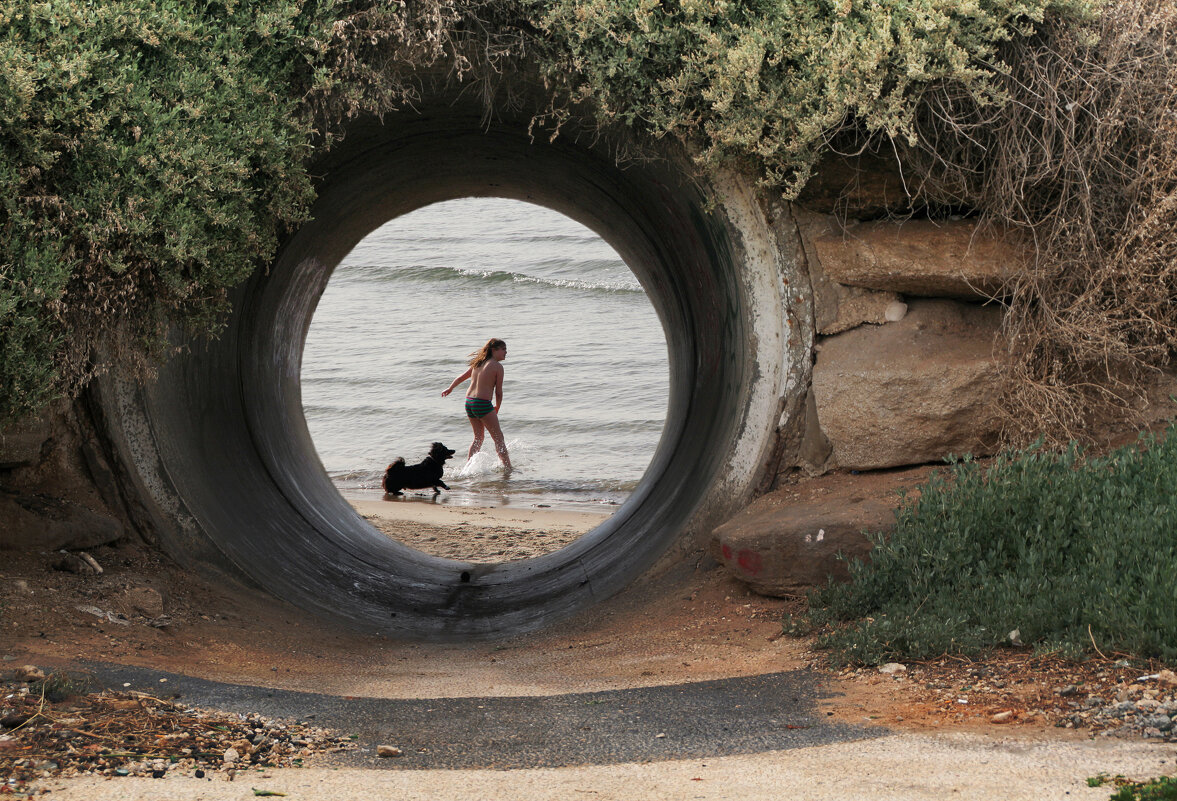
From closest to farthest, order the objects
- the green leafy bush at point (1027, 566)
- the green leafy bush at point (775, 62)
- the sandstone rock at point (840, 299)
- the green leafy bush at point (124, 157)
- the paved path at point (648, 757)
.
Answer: the paved path at point (648, 757)
the green leafy bush at point (1027, 566)
the green leafy bush at point (124, 157)
the green leafy bush at point (775, 62)
the sandstone rock at point (840, 299)

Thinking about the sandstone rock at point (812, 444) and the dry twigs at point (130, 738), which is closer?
the dry twigs at point (130, 738)

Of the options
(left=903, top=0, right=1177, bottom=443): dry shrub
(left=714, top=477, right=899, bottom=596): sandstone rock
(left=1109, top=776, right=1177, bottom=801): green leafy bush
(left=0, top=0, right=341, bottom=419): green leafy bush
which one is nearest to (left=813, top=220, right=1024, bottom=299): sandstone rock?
(left=903, top=0, right=1177, bottom=443): dry shrub

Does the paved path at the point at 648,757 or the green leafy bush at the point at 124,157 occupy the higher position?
the green leafy bush at the point at 124,157

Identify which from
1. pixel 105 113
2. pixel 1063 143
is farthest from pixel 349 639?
pixel 1063 143

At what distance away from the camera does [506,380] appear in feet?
71.7

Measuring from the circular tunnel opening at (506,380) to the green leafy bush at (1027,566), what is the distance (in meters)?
6.27

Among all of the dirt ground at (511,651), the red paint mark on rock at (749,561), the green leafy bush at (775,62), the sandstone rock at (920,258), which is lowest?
the dirt ground at (511,651)

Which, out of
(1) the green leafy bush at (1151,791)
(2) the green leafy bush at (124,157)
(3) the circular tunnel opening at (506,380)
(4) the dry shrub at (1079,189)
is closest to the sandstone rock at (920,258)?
(4) the dry shrub at (1079,189)

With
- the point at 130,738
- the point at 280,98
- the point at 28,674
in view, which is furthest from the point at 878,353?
the point at 28,674

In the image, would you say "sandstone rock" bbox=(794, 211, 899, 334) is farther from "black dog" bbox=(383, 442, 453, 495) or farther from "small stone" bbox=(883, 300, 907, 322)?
"black dog" bbox=(383, 442, 453, 495)

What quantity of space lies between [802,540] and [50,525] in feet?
11.3

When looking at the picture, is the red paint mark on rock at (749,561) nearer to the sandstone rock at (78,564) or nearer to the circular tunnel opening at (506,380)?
the sandstone rock at (78,564)

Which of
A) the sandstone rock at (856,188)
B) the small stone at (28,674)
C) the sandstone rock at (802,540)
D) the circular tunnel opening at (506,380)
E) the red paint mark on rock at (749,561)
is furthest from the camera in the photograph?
the circular tunnel opening at (506,380)

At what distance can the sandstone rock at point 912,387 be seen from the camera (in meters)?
4.68
